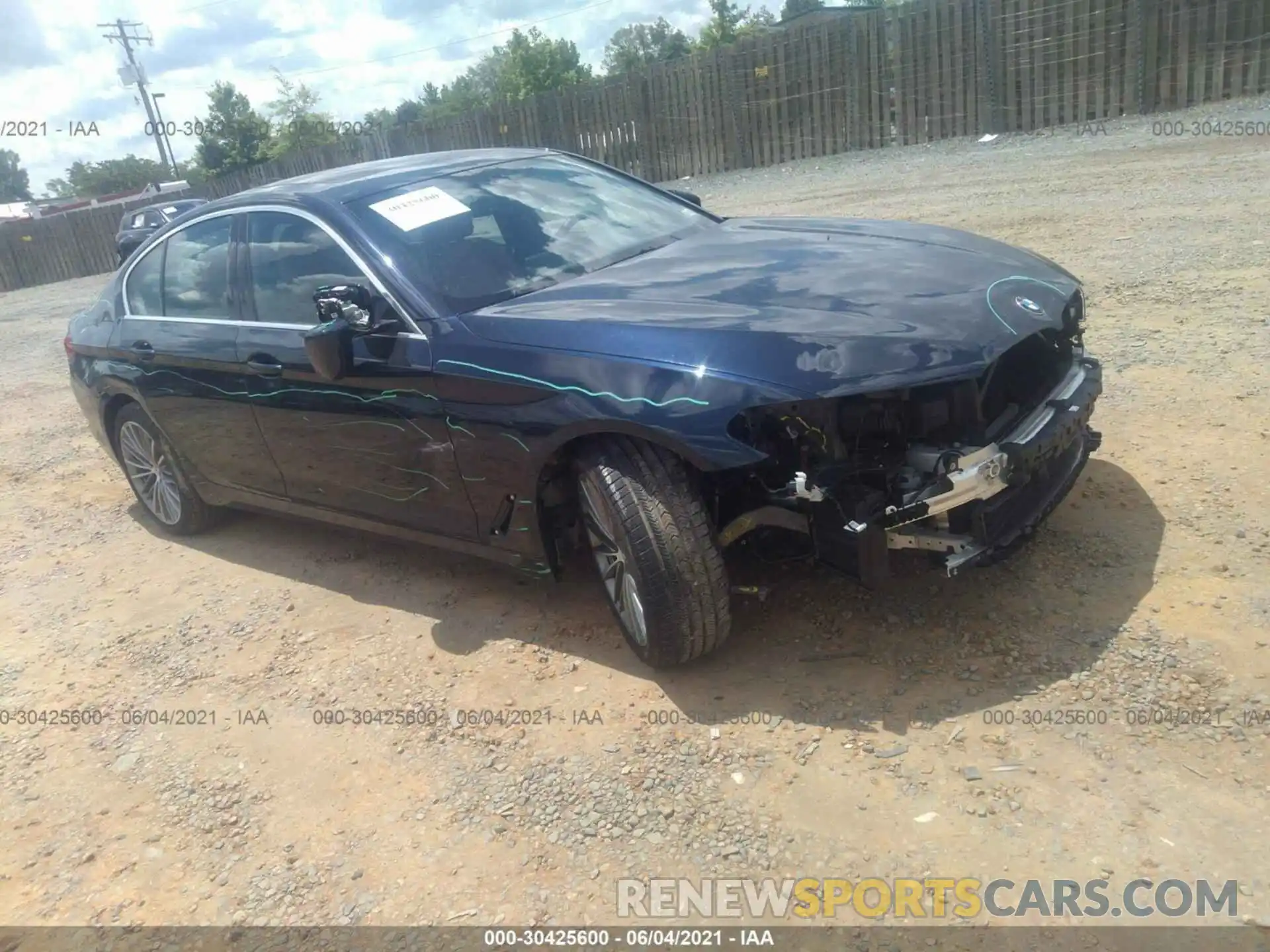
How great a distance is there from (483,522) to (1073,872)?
223cm

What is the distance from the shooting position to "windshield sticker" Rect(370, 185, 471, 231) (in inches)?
151

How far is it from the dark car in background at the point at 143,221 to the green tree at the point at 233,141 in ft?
59.1

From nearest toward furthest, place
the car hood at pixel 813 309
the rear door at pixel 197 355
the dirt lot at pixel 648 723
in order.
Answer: the dirt lot at pixel 648 723
the car hood at pixel 813 309
the rear door at pixel 197 355

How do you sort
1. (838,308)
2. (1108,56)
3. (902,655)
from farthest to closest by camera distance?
(1108,56)
(902,655)
(838,308)

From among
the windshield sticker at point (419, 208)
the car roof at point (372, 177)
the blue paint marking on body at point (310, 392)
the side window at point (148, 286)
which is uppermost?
the car roof at point (372, 177)

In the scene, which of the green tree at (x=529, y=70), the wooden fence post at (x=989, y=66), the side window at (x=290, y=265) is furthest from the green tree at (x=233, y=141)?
the side window at (x=290, y=265)

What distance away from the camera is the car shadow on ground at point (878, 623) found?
3.07m

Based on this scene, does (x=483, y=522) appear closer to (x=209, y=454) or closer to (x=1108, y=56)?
(x=209, y=454)

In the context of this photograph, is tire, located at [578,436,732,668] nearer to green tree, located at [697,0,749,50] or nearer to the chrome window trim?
the chrome window trim

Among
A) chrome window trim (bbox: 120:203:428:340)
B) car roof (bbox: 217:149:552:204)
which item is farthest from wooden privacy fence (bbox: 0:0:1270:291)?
chrome window trim (bbox: 120:203:428:340)

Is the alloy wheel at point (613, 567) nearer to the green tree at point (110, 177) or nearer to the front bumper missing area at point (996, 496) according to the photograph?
the front bumper missing area at point (996, 496)

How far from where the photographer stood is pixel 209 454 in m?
4.75

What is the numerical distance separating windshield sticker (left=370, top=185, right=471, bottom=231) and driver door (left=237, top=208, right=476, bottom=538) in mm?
240

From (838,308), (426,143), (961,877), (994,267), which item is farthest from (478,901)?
(426,143)
